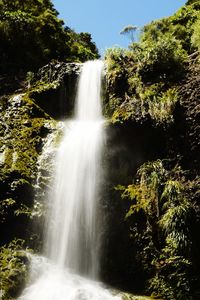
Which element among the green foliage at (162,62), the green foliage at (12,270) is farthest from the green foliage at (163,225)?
the green foliage at (162,62)

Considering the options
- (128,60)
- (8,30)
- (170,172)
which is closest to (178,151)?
(170,172)

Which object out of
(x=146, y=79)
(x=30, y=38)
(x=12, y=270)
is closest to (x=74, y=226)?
(x=12, y=270)

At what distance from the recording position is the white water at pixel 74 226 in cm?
771

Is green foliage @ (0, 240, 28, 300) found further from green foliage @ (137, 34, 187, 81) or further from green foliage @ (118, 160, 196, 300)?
green foliage @ (137, 34, 187, 81)

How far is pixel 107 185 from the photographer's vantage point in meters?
9.82

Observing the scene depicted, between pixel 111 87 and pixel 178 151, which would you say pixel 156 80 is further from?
pixel 178 151

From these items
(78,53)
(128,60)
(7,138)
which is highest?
(78,53)

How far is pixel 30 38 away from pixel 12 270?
12619 mm

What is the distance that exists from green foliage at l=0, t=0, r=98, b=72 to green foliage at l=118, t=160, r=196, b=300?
1020 centimetres

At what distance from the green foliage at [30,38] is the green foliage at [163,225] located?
10202mm

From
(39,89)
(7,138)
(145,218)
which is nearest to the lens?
(145,218)

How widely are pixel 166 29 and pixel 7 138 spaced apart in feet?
40.1

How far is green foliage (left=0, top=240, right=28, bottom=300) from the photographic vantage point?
7.66 meters

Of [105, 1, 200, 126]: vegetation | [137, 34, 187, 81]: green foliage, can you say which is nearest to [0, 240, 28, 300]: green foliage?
[105, 1, 200, 126]: vegetation
